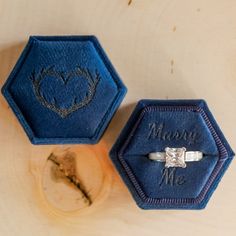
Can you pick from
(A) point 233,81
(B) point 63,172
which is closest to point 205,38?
(A) point 233,81

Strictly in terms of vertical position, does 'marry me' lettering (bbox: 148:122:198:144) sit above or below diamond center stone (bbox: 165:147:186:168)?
above

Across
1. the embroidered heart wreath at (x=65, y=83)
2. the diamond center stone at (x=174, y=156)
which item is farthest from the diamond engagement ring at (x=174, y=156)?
the embroidered heart wreath at (x=65, y=83)

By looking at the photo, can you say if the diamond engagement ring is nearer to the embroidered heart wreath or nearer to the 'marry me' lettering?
the 'marry me' lettering

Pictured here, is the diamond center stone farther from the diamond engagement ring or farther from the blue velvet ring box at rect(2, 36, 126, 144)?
the blue velvet ring box at rect(2, 36, 126, 144)

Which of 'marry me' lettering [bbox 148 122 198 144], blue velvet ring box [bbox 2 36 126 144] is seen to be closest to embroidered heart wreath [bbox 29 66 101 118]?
blue velvet ring box [bbox 2 36 126 144]

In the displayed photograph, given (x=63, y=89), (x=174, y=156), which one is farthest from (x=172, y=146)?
(x=63, y=89)

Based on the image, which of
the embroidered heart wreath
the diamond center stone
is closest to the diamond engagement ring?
the diamond center stone

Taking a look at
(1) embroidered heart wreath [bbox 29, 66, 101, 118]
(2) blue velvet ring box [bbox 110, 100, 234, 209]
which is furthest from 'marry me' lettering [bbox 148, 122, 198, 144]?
(1) embroidered heart wreath [bbox 29, 66, 101, 118]

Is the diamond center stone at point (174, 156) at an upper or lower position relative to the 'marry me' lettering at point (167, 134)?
lower

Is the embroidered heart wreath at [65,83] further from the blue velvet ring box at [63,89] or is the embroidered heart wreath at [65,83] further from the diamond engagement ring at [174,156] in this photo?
the diamond engagement ring at [174,156]
